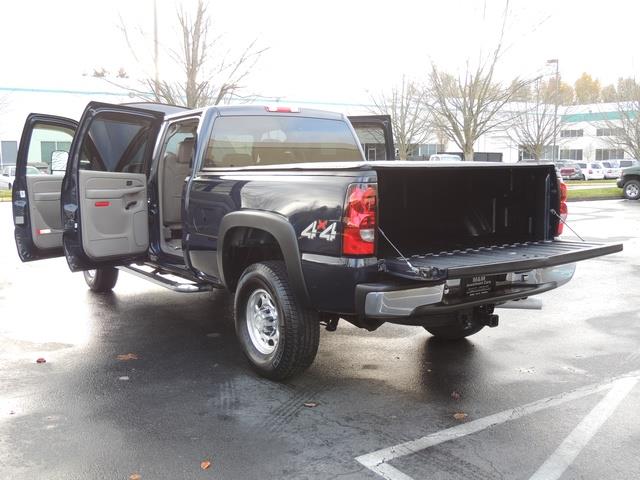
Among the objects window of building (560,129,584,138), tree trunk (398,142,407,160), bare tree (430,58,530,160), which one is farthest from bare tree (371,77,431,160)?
window of building (560,129,584,138)

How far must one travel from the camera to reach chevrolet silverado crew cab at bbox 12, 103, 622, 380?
4121 millimetres

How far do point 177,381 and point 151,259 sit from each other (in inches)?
79.4

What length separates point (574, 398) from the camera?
460 cm

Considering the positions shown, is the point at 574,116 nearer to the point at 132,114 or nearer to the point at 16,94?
the point at 16,94

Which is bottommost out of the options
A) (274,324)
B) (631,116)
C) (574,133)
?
(274,324)

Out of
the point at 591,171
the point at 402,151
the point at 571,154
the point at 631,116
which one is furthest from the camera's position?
the point at 571,154

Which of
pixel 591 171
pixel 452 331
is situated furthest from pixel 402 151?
pixel 452 331

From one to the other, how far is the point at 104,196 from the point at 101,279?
213 centimetres

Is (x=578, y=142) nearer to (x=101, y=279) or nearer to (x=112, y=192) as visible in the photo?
(x=101, y=279)

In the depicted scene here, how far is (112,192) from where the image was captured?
20.8 feet

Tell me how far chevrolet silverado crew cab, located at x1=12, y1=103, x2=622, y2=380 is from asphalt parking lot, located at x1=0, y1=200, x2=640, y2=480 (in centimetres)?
45

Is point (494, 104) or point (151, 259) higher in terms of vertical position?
point (494, 104)

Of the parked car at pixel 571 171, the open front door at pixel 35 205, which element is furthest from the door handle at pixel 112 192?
the parked car at pixel 571 171

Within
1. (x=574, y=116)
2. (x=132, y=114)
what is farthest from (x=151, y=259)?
(x=574, y=116)
